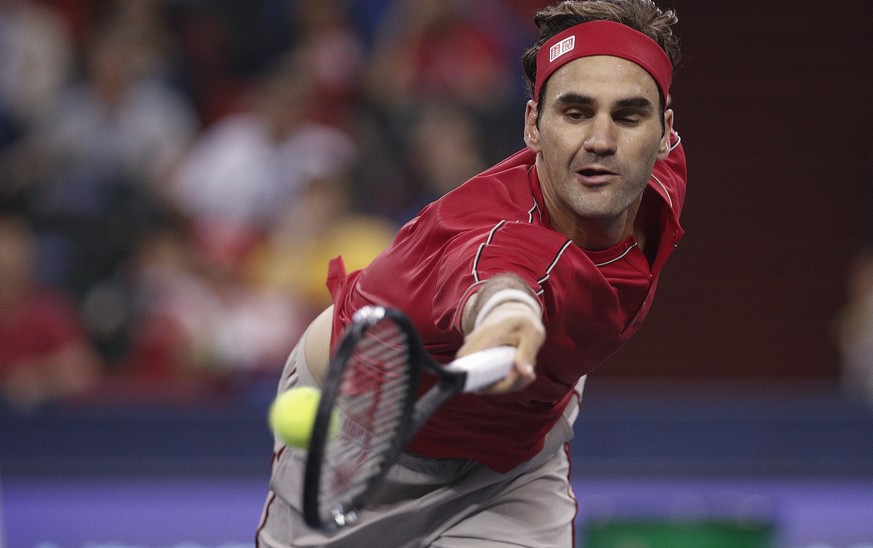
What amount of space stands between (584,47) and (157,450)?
173 inches

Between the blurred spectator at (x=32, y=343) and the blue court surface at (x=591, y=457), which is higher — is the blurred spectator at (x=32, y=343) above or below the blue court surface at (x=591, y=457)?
above

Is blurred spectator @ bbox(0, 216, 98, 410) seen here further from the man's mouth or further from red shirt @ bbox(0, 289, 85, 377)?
the man's mouth

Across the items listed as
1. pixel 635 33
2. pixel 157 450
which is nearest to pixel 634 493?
pixel 157 450

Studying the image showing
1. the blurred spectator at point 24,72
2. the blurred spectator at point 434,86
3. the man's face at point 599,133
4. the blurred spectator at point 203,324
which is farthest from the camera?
the blurred spectator at point 24,72

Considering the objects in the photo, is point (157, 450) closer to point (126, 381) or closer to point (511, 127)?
point (126, 381)

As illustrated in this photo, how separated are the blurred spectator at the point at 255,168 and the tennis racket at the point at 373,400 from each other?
5.76 metres

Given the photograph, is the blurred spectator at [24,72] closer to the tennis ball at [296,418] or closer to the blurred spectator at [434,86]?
the blurred spectator at [434,86]

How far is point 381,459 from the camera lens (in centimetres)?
280

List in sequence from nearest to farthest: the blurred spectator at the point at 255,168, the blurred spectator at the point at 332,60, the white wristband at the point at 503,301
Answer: the white wristband at the point at 503,301, the blurred spectator at the point at 255,168, the blurred spectator at the point at 332,60

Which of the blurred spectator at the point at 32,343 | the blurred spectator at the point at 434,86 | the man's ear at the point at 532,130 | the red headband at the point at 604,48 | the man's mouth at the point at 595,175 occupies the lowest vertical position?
the man's mouth at the point at 595,175

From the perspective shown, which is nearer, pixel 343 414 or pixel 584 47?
pixel 343 414

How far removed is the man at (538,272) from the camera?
127 inches

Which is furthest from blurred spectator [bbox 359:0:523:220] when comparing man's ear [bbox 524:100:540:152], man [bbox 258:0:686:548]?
man's ear [bbox 524:100:540:152]

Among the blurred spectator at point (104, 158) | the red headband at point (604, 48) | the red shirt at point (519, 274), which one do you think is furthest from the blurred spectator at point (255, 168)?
the red headband at point (604, 48)
